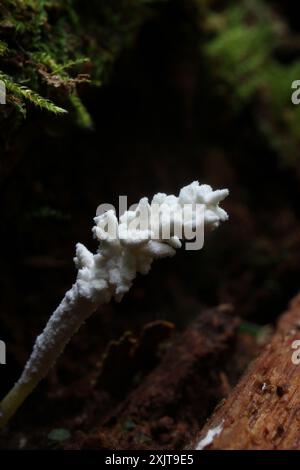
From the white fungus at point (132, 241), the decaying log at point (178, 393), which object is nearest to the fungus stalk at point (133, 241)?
the white fungus at point (132, 241)

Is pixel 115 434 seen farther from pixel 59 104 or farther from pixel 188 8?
pixel 188 8

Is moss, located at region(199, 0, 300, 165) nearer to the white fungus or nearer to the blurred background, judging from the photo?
the blurred background

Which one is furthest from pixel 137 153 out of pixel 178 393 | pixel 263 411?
pixel 263 411

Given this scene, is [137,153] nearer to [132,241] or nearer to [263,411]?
[132,241]

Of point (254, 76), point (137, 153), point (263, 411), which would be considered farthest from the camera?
point (254, 76)
